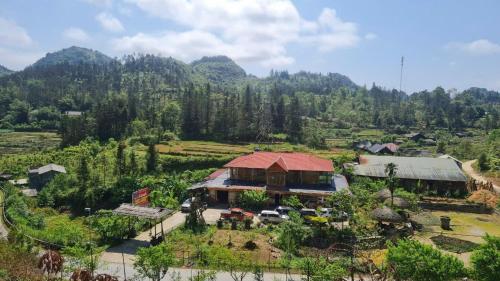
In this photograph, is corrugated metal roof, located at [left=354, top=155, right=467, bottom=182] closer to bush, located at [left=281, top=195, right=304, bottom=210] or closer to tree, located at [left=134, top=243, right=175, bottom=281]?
bush, located at [left=281, top=195, right=304, bottom=210]

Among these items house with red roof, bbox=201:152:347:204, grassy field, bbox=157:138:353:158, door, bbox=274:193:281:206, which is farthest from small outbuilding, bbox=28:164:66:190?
door, bbox=274:193:281:206

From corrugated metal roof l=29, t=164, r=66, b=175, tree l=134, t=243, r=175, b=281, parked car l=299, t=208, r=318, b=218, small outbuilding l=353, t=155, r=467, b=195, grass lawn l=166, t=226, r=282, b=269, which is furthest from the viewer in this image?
corrugated metal roof l=29, t=164, r=66, b=175

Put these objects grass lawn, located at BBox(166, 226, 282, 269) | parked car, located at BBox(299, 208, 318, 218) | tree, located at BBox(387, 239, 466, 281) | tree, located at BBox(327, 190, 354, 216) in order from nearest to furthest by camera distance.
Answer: tree, located at BBox(387, 239, 466, 281) → grass lawn, located at BBox(166, 226, 282, 269) → tree, located at BBox(327, 190, 354, 216) → parked car, located at BBox(299, 208, 318, 218)

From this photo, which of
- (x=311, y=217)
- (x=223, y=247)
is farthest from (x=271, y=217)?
(x=223, y=247)

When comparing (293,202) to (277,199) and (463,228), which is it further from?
(463,228)

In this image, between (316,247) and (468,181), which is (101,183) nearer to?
(316,247)

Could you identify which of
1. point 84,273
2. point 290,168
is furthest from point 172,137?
point 84,273
